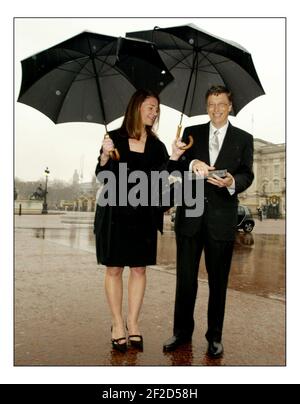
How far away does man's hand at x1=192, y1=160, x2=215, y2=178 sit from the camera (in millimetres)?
3336

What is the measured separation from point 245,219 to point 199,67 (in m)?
13.5

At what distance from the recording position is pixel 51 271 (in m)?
7.18

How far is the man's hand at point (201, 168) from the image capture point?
334 centimetres

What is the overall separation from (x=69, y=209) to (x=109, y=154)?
55.8 metres

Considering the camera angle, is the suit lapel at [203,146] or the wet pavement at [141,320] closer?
the wet pavement at [141,320]

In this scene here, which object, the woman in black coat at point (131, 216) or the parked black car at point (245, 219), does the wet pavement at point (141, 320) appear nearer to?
the woman in black coat at point (131, 216)

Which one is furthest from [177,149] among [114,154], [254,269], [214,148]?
[254,269]

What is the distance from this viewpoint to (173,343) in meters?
3.52

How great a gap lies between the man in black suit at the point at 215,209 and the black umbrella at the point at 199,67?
0.92 ft

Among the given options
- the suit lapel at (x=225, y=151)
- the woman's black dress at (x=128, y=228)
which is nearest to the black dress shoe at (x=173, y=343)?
the woman's black dress at (x=128, y=228)

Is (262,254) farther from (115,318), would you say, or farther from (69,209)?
(69,209)

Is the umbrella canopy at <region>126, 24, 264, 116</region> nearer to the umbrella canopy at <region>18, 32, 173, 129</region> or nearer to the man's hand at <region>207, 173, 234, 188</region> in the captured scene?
the umbrella canopy at <region>18, 32, 173, 129</region>

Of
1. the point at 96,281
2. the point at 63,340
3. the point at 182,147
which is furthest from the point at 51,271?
the point at 182,147

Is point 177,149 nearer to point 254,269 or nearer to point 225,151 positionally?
point 225,151
